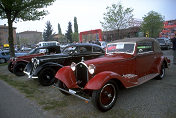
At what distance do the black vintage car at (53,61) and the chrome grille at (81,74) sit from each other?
2.28 metres

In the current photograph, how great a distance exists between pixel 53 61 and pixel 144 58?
3875 millimetres

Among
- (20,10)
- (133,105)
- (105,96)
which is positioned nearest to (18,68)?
(20,10)

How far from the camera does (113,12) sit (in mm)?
19625

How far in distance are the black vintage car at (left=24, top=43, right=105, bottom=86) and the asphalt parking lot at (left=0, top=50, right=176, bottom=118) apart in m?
1.16

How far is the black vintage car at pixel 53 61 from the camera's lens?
17.9 ft

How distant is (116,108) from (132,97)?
32.8 inches

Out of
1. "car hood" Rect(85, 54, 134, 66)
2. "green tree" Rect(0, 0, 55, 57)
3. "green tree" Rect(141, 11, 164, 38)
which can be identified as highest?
"green tree" Rect(141, 11, 164, 38)

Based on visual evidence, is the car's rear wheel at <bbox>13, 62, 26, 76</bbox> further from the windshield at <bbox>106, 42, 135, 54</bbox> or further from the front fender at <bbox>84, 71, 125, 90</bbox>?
the front fender at <bbox>84, 71, 125, 90</bbox>

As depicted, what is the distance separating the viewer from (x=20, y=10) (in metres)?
10.4

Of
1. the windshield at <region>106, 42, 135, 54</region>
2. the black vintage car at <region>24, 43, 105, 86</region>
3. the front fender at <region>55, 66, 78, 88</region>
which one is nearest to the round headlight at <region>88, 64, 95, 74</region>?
the front fender at <region>55, 66, 78, 88</region>

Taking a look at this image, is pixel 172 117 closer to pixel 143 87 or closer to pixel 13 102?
pixel 143 87

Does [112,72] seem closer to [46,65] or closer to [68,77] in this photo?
[68,77]

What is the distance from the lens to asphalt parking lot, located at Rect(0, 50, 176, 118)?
9.71 feet

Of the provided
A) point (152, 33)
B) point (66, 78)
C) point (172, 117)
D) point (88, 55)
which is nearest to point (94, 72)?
point (66, 78)
